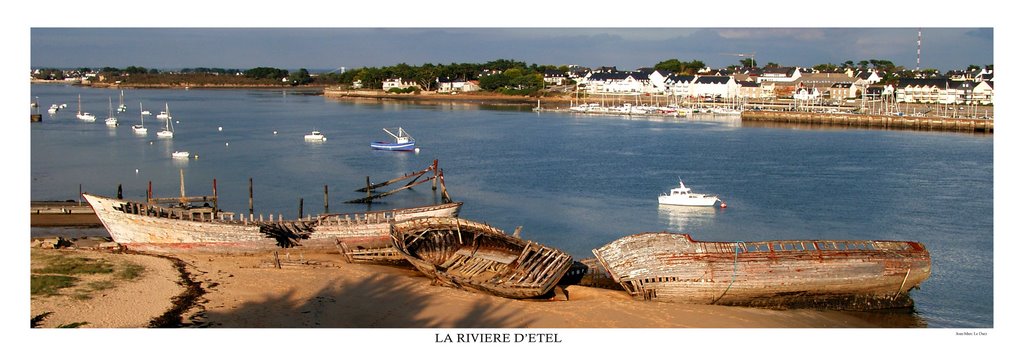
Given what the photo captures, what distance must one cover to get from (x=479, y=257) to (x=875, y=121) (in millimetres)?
84908

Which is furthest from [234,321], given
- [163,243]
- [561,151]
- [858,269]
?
[561,151]

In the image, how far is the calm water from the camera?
38.4m

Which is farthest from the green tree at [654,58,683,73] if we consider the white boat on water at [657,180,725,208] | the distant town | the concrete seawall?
the white boat on water at [657,180,725,208]

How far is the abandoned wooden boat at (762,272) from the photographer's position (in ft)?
85.6

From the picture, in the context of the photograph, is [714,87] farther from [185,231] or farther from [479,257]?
[185,231]

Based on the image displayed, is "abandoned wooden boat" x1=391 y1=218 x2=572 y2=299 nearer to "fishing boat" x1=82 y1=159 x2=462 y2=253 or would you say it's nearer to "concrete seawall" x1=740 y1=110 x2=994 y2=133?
"fishing boat" x1=82 y1=159 x2=462 y2=253

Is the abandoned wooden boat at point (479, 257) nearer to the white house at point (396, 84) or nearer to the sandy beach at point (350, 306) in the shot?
the sandy beach at point (350, 306)

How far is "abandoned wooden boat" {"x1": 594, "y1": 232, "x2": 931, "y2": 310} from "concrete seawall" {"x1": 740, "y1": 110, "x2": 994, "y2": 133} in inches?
2924

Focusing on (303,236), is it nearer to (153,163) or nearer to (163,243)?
(163,243)

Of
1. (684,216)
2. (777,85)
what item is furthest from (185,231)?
(777,85)

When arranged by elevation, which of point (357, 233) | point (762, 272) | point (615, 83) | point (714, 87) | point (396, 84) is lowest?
point (762, 272)

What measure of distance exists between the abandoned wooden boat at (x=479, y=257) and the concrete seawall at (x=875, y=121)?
80.1 meters

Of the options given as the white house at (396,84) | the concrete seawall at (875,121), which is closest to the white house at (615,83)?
the white house at (396,84)

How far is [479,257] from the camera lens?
29.0 m
